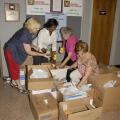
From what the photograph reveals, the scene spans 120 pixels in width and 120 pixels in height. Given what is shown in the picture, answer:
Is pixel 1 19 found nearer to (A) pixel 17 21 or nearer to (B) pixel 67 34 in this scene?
(A) pixel 17 21

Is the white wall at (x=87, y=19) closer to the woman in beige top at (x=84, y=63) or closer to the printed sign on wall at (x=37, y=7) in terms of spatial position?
the printed sign on wall at (x=37, y=7)

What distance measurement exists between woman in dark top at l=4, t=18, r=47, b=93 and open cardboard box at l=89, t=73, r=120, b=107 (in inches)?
40.6

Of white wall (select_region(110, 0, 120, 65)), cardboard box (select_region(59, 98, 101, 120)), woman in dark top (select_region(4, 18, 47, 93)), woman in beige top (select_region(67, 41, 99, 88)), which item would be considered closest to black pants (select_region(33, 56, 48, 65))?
woman in dark top (select_region(4, 18, 47, 93))

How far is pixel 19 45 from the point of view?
2.79 meters

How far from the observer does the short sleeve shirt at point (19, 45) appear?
272 cm

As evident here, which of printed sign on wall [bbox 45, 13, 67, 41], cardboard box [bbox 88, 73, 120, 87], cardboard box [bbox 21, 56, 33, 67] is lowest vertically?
cardboard box [bbox 88, 73, 120, 87]

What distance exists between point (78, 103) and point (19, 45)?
1.32 metres

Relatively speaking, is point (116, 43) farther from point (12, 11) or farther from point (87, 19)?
point (12, 11)

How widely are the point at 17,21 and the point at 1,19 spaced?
281 mm

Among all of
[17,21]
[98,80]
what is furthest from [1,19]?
A: [98,80]

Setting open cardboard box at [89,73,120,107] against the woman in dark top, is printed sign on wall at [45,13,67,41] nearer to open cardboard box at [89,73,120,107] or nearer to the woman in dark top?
the woman in dark top

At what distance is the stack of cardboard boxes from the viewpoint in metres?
1.91

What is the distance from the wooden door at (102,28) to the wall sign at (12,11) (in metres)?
1.59

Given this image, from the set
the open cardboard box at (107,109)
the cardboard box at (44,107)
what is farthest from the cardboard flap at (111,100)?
the cardboard box at (44,107)
